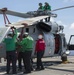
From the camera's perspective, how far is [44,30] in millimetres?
15398

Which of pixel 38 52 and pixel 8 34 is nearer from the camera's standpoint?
pixel 8 34

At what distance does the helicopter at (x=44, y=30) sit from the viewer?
41.0 ft

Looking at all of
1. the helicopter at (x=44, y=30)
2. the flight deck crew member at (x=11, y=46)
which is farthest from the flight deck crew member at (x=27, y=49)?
the helicopter at (x=44, y=30)

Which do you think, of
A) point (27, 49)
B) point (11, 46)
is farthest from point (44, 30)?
point (11, 46)

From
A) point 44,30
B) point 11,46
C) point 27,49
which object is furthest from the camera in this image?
point 44,30

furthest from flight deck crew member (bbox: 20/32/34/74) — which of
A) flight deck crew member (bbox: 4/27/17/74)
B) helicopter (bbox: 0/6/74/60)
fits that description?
helicopter (bbox: 0/6/74/60)

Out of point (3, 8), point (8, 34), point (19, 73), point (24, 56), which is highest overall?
point (3, 8)

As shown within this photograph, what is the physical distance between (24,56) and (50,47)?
4149mm

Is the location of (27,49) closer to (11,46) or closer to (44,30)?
(11,46)

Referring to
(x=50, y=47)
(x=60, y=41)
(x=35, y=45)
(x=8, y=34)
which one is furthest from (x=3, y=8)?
(x=60, y=41)

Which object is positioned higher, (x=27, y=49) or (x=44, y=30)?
(x=44, y=30)

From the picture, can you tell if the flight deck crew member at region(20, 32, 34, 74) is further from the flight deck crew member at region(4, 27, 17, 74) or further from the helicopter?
the helicopter

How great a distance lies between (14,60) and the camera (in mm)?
11711

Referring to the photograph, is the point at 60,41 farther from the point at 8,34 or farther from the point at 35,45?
the point at 8,34
